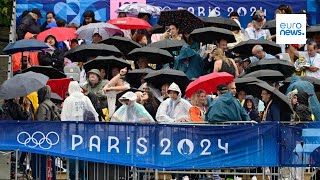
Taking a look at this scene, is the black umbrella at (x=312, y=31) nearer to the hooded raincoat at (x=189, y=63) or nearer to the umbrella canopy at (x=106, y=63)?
the hooded raincoat at (x=189, y=63)

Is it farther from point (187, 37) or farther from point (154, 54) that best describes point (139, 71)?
point (187, 37)

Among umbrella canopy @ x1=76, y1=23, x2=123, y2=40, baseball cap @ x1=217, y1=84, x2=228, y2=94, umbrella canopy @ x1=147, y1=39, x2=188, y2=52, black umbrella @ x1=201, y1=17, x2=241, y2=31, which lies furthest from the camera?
umbrella canopy @ x1=76, y1=23, x2=123, y2=40

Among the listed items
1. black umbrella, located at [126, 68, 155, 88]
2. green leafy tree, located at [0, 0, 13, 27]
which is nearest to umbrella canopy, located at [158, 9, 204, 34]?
black umbrella, located at [126, 68, 155, 88]

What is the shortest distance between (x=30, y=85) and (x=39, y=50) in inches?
260

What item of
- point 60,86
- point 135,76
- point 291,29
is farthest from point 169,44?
point 60,86

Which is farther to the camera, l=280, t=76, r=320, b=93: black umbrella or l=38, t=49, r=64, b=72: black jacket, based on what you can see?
l=38, t=49, r=64, b=72: black jacket

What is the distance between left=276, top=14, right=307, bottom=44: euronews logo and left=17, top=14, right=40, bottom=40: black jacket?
7.03 m

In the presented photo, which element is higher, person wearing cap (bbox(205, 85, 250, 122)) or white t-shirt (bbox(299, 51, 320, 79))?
white t-shirt (bbox(299, 51, 320, 79))

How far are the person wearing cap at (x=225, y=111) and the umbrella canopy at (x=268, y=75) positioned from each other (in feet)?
12.5

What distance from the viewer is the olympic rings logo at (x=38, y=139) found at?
24062 mm

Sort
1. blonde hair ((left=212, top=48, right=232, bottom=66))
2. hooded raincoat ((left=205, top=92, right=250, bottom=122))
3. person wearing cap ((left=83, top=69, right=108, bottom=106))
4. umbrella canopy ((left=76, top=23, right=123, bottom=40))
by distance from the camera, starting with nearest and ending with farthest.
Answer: hooded raincoat ((left=205, top=92, right=250, bottom=122)) → person wearing cap ((left=83, top=69, right=108, bottom=106)) → blonde hair ((left=212, top=48, right=232, bottom=66)) → umbrella canopy ((left=76, top=23, right=123, bottom=40))

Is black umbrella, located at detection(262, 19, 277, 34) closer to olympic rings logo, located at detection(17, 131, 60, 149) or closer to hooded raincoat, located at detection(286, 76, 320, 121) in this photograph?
hooded raincoat, located at detection(286, 76, 320, 121)

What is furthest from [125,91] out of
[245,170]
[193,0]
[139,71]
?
[193,0]

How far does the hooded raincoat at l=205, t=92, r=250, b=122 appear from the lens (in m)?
24.6
